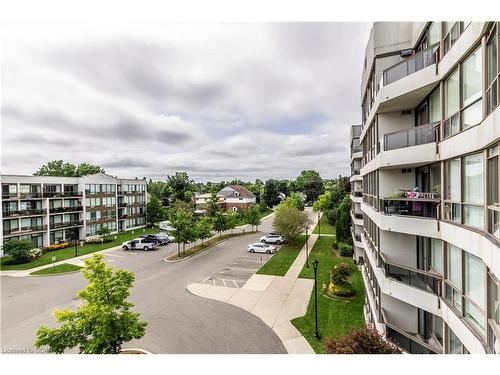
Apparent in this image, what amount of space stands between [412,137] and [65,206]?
107 ft

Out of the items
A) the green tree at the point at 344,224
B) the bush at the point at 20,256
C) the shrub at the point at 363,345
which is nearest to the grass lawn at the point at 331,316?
the shrub at the point at 363,345

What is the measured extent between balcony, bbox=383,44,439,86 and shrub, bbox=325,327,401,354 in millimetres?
6256

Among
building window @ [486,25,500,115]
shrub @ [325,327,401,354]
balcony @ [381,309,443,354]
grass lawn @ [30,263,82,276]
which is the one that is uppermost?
building window @ [486,25,500,115]

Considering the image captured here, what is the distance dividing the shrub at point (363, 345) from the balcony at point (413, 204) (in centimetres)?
308

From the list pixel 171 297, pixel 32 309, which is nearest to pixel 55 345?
pixel 171 297

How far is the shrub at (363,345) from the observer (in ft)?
18.1

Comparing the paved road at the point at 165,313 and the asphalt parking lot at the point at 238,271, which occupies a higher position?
the paved road at the point at 165,313

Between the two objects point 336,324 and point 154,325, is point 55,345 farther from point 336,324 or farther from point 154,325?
point 336,324

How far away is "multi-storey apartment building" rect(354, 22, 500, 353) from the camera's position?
392 centimetres

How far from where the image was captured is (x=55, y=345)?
20.1 feet

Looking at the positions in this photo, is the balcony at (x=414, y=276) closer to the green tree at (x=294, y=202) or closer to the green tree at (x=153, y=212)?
the green tree at (x=294, y=202)

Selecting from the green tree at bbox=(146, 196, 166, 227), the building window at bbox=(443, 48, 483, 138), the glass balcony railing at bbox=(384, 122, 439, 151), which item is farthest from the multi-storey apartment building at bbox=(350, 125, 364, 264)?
the green tree at bbox=(146, 196, 166, 227)

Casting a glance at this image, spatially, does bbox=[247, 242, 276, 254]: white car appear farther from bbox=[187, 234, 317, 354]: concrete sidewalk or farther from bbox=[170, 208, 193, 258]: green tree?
bbox=[170, 208, 193, 258]: green tree

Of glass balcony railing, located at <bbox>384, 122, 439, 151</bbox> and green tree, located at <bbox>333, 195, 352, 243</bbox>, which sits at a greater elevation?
glass balcony railing, located at <bbox>384, 122, 439, 151</bbox>
